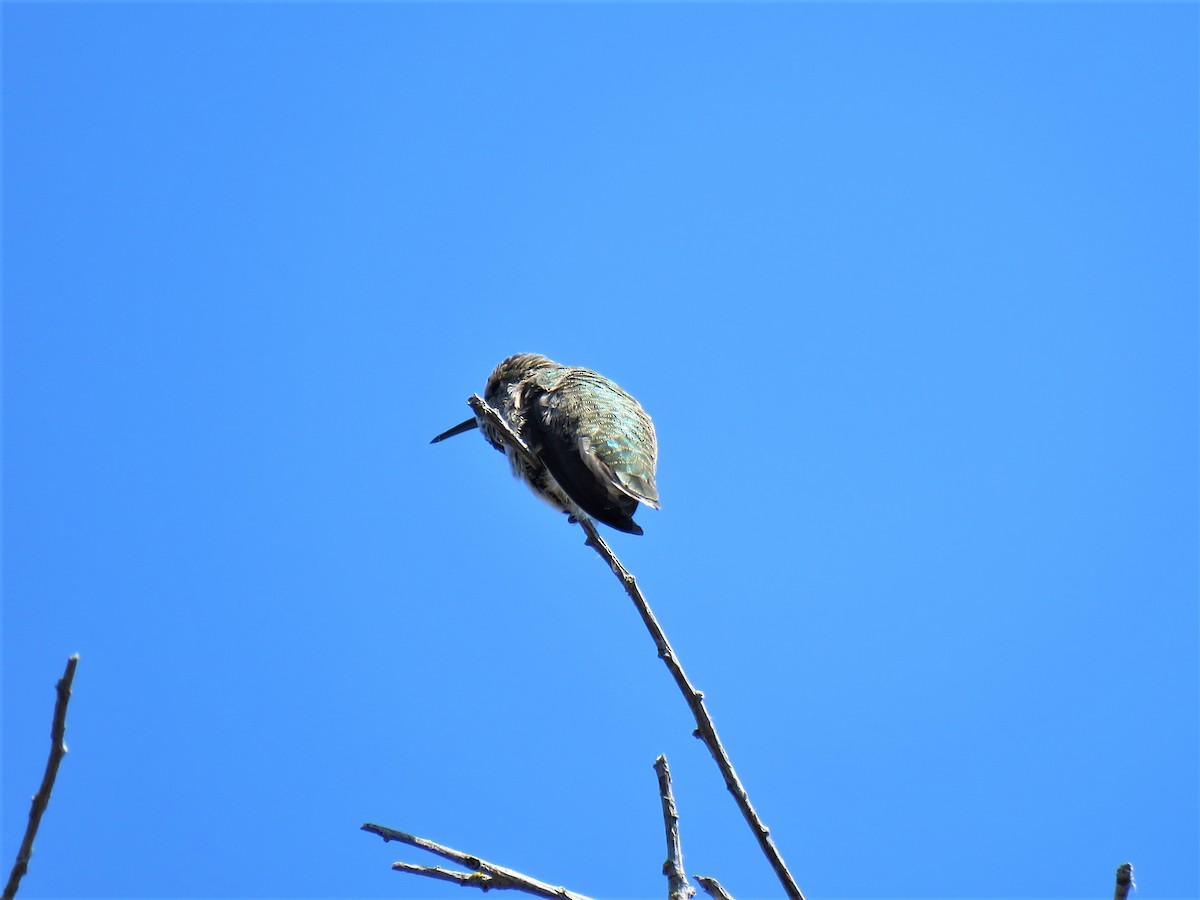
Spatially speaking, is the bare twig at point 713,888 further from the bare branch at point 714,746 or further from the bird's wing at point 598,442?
the bird's wing at point 598,442

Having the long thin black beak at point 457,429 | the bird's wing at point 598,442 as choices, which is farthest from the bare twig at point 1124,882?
the long thin black beak at point 457,429

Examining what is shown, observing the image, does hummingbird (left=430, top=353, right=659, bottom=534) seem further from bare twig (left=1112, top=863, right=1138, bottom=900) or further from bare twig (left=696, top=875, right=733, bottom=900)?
bare twig (left=1112, top=863, right=1138, bottom=900)

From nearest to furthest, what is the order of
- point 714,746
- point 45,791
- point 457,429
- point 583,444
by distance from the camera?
point 45,791 < point 714,746 < point 583,444 < point 457,429

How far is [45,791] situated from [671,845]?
141 cm

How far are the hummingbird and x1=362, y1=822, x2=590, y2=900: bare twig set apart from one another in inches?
97.9

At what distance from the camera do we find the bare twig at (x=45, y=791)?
5.29ft

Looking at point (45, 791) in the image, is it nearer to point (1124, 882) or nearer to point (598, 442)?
point (1124, 882)

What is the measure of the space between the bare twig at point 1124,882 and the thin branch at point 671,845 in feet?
3.41

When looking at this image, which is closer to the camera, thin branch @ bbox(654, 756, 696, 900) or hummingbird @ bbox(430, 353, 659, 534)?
thin branch @ bbox(654, 756, 696, 900)

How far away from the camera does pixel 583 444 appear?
17.9 feet

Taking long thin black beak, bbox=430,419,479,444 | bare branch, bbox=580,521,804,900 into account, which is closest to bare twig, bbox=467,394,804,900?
bare branch, bbox=580,521,804,900

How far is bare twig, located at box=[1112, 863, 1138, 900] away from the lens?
1.64m

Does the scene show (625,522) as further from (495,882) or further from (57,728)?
(57,728)

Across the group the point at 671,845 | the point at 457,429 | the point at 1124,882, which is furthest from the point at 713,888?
the point at 457,429
